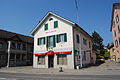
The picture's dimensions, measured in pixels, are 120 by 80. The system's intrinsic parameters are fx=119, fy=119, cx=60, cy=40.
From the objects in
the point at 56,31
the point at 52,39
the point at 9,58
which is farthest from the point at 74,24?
the point at 9,58

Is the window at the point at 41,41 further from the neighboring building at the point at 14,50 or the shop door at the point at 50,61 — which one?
the neighboring building at the point at 14,50

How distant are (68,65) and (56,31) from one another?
689 cm

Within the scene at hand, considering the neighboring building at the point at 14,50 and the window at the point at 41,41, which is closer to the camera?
the window at the point at 41,41

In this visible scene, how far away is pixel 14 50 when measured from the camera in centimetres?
3192

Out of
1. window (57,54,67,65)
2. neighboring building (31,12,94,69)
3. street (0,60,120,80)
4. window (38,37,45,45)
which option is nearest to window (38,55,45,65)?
neighboring building (31,12,94,69)

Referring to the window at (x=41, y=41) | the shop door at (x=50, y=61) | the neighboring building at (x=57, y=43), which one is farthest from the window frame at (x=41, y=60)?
the window at (x=41, y=41)

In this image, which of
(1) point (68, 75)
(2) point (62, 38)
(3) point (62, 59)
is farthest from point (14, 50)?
(1) point (68, 75)

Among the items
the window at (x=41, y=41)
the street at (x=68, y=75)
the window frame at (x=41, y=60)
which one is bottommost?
the street at (x=68, y=75)

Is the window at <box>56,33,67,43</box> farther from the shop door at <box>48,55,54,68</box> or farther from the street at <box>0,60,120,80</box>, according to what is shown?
the street at <box>0,60,120,80</box>

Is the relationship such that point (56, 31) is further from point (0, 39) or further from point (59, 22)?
point (0, 39)

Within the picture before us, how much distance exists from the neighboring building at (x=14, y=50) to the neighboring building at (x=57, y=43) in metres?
9.23

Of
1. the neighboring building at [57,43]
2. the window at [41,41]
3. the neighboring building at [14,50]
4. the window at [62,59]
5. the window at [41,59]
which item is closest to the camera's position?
the neighboring building at [57,43]

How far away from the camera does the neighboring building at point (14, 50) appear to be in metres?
30.1

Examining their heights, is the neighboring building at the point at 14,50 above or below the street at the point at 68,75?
above
